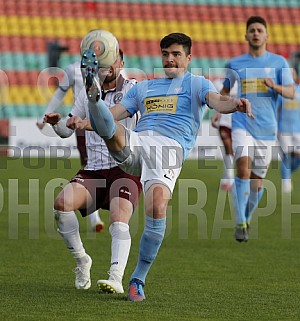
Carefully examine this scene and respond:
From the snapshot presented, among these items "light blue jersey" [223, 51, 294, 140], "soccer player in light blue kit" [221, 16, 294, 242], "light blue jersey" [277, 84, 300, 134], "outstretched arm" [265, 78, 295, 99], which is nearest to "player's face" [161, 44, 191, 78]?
"outstretched arm" [265, 78, 295, 99]

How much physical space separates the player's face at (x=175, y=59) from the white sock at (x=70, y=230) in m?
1.29

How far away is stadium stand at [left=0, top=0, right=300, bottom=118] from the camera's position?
84.8ft

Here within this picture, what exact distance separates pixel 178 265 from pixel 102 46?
2.69 metres

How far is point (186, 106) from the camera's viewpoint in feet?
20.9

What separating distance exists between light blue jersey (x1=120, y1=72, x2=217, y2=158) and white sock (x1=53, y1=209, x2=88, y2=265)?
2.68 ft

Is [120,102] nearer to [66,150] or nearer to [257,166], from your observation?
[257,166]

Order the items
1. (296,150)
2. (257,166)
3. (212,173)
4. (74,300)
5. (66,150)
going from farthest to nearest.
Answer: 1. (66,150)
2. (212,173)
3. (296,150)
4. (257,166)
5. (74,300)

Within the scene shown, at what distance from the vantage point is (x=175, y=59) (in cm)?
636

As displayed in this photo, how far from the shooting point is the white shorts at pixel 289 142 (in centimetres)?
1728

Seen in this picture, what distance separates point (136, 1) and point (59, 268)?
22.0m

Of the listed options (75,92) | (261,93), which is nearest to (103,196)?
(75,92)

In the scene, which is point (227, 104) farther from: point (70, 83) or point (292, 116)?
point (292, 116)

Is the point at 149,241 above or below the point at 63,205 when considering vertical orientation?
below

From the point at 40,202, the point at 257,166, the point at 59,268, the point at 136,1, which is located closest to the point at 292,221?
the point at 257,166
